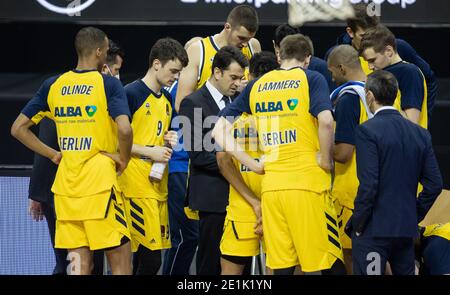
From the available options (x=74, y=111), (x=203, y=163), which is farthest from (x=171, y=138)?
(x=74, y=111)

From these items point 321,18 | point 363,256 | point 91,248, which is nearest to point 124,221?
point 91,248

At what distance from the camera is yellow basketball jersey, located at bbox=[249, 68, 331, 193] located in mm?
5738

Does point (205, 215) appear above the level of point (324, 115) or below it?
below

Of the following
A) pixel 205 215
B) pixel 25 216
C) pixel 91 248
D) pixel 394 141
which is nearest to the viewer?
pixel 394 141

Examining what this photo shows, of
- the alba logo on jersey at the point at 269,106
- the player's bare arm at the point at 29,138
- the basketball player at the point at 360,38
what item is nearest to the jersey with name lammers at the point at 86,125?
the player's bare arm at the point at 29,138

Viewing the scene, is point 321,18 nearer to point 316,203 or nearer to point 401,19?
point 401,19

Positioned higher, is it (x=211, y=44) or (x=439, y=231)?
(x=211, y=44)

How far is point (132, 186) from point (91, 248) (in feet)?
2.21

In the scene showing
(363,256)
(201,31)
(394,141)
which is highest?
(201,31)

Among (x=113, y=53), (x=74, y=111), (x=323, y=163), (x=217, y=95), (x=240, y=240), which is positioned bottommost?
(x=240, y=240)

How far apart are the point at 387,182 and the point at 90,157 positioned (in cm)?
172

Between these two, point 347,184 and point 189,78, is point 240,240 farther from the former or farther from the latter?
point 189,78

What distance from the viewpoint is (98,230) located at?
598 cm

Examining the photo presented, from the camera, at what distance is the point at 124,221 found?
6.10 metres
